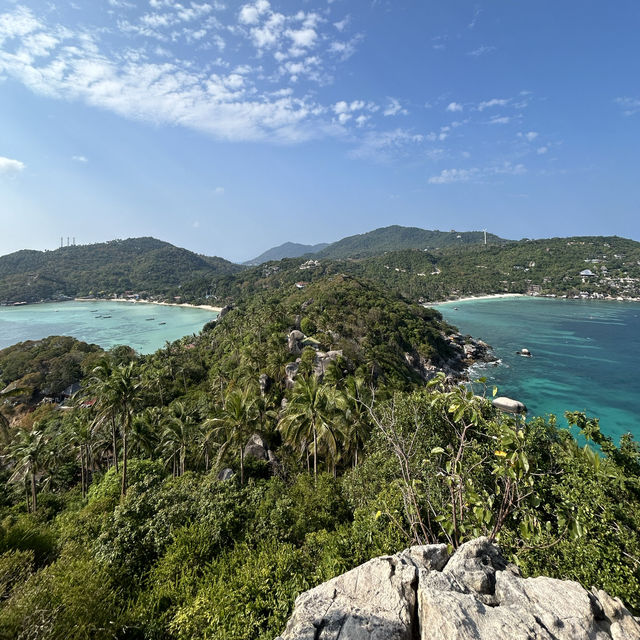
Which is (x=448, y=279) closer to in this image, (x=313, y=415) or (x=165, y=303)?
(x=165, y=303)

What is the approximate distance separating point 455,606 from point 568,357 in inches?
3242

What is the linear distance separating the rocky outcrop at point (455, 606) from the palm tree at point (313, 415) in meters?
13.6

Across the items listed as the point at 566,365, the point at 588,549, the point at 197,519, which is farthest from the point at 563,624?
the point at 566,365

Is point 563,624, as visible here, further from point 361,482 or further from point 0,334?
point 0,334

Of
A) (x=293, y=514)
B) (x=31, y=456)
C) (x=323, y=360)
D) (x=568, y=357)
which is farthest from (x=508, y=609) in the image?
(x=568, y=357)

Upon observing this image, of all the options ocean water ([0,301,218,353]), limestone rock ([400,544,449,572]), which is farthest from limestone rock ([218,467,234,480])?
ocean water ([0,301,218,353])

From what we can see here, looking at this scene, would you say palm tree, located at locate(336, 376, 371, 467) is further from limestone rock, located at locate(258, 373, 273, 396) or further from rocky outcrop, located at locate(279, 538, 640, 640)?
limestone rock, located at locate(258, 373, 273, 396)

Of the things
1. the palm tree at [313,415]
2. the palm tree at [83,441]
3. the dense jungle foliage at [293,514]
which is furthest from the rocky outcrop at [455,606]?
the palm tree at [83,441]

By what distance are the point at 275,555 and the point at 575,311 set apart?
146 meters

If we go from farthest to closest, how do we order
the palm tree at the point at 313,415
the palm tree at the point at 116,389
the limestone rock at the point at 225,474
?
the limestone rock at the point at 225,474, the palm tree at the point at 313,415, the palm tree at the point at 116,389

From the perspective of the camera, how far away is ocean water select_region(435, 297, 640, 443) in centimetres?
4684

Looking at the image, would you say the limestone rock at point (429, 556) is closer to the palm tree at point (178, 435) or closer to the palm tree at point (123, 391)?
the palm tree at point (123, 391)

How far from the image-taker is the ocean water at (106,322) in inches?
3935

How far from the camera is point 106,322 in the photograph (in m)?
126
